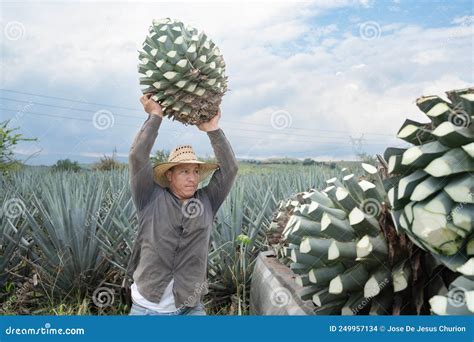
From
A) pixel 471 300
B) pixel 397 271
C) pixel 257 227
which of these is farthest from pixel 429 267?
pixel 257 227

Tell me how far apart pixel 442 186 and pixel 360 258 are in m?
0.41

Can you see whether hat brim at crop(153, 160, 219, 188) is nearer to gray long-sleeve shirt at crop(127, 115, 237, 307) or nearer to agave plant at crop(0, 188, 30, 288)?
gray long-sleeve shirt at crop(127, 115, 237, 307)

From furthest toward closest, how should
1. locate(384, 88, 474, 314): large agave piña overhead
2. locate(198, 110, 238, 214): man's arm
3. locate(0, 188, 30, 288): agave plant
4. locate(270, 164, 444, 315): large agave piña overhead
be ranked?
locate(0, 188, 30, 288): agave plant
locate(198, 110, 238, 214): man's arm
locate(270, 164, 444, 315): large agave piña overhead
locate(384, 88, 474, 314): large agave piña overhead

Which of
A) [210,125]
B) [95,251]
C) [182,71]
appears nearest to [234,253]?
[95,251]

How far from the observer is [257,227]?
400 centimetres

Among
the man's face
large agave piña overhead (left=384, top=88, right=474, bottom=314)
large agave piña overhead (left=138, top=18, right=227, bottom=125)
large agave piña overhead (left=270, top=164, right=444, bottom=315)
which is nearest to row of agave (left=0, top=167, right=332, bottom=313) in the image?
the man's face

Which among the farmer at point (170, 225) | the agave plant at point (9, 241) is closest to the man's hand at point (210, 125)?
the farmer at point (170, 225)

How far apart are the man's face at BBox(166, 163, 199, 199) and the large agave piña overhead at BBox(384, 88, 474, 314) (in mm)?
1222

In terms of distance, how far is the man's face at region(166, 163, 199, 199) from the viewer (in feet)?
9.55

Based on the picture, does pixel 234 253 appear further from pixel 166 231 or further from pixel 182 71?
pixel 182 71

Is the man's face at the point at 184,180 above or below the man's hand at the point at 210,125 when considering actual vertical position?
below

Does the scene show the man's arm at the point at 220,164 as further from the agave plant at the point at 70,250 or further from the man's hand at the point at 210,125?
the agave plant at the point at 70,250

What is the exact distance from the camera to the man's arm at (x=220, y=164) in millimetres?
2867

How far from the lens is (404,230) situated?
196 centimetres
